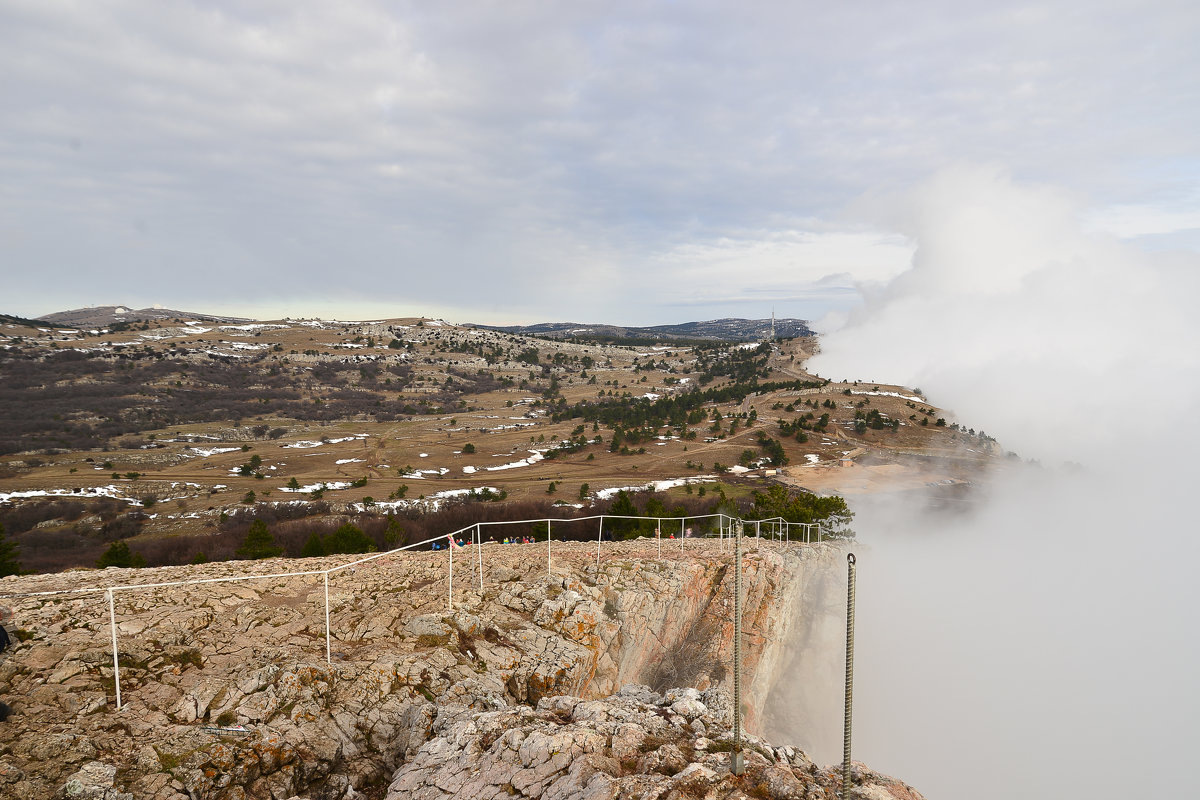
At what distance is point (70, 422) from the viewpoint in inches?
3374

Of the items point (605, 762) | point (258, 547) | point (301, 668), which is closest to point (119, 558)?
point (258, 547)

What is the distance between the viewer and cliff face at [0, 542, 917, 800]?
21.5 ft

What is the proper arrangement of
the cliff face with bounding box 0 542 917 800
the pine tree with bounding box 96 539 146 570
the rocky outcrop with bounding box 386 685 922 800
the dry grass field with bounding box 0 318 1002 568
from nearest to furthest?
the rocky outcrop with bounding box 386 685 922 800 → the cliff face with bounding box 0 542 917 800 → the pine tree with bounding box 96 539 146 570 → the dry grass field with bounding box 0 318 1002 568

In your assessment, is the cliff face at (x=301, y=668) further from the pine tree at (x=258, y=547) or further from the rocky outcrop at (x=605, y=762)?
the pine tree at (x=258, y=547)

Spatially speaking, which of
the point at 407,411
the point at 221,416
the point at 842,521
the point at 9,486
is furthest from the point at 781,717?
the point at 221,416

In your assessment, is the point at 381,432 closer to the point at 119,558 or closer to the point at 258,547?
the point at 119,558

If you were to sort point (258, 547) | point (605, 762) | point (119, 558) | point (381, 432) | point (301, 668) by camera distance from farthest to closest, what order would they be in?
point (381, 432)
point (258, 547)
point (119, 558)
point (301, 668)
point (605, 762)

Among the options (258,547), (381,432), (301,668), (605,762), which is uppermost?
(301,668)

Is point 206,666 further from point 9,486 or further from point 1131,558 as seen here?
point 1131,558

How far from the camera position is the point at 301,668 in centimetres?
834

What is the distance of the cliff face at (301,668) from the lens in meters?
6.55

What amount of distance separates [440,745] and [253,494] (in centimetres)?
5646

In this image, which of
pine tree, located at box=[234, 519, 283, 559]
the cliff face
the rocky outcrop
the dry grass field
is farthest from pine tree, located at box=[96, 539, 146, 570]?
the rocky outcrop

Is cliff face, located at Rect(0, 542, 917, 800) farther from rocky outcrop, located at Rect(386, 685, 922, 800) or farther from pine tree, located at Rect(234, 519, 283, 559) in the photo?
pine tree, located at Rect(234, 519, 283, 559)
